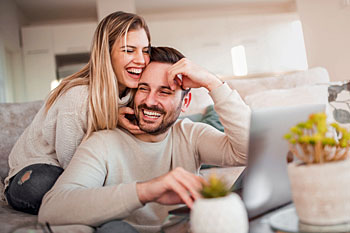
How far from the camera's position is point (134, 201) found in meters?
0.80

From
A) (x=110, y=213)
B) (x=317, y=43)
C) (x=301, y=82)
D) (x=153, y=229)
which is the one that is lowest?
(x=153, y=229)

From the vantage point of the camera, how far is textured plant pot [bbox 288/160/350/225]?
588mm

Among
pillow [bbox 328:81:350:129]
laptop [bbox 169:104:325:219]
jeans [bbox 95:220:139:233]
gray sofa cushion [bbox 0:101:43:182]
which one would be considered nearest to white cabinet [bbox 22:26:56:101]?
gray sofa cushion [bbox 0:101:43:182]

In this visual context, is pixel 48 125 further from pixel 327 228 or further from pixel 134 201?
pixel 327 228

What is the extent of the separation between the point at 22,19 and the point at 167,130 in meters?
5.35

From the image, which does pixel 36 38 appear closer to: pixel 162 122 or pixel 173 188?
pixel 162 122

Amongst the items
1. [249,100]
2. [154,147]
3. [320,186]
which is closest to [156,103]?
[154,147]

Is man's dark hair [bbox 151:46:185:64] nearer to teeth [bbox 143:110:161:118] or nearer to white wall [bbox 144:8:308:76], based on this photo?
teeth [bbox 143:110:161:118]

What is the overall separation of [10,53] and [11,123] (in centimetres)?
394

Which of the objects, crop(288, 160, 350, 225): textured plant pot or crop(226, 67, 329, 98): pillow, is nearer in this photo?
crop(288, 160, 350, 225): textured plant pot

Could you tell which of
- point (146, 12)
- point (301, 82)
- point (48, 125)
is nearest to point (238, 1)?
point (146, 12)

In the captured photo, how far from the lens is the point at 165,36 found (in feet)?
19.5

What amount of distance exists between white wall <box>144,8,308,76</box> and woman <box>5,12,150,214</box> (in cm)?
439

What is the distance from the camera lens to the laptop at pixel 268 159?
0.67 meters
